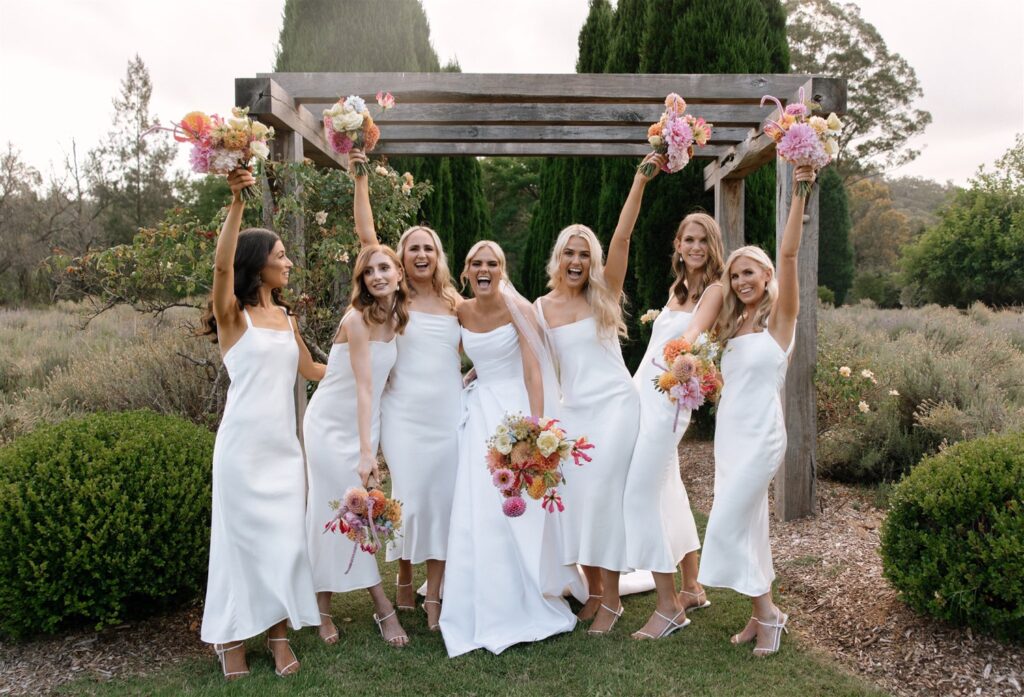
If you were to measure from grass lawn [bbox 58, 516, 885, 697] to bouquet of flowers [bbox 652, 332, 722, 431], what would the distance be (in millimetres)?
1370

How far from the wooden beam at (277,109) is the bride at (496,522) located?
7.00 ft

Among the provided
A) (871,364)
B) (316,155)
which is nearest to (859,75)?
(871,364)

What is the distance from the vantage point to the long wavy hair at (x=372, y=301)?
411 cm

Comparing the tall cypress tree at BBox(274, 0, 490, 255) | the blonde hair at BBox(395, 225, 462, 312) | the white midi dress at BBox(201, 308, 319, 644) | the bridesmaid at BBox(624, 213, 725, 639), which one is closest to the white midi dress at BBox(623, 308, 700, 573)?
the bridesmaid at BBox(624, 213, 725, 639)

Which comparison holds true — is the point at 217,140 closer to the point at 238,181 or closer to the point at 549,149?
the point at 238,181

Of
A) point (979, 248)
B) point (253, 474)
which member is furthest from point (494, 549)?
point (979, 248)

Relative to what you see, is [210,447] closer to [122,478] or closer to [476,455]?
[122,478]

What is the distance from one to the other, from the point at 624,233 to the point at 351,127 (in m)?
1.70

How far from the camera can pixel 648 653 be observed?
3908 millimetres

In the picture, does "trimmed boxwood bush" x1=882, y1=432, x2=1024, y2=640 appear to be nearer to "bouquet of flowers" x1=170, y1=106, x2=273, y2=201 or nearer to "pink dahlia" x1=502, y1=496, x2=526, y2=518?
"pink dahlia" x1=502, y1=496, x2=526, y2=518

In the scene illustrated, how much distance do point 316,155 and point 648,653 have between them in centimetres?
516

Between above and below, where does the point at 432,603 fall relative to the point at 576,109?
below

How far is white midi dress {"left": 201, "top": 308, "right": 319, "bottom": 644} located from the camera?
143 inches

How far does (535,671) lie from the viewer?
3.73 m
